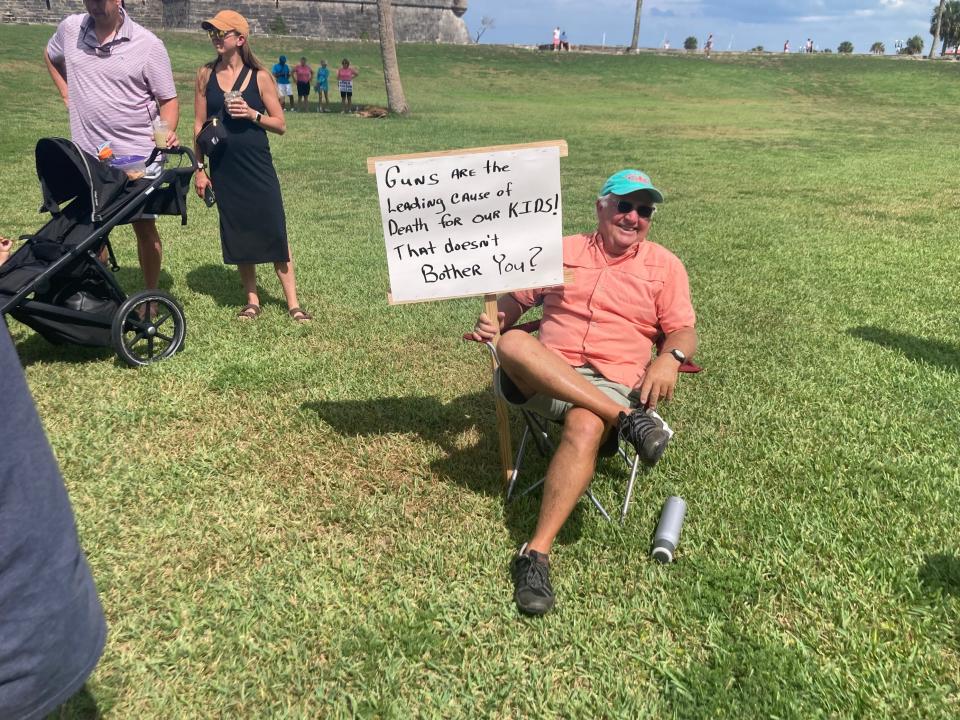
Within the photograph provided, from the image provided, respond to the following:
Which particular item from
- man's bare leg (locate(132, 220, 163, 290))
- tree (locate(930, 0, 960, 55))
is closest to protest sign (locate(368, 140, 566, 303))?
man's bare leg (locate(132, 220, 163, 290))

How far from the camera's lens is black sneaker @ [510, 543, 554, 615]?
2635 mm

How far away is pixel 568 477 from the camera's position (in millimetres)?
2811

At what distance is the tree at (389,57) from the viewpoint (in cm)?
2108

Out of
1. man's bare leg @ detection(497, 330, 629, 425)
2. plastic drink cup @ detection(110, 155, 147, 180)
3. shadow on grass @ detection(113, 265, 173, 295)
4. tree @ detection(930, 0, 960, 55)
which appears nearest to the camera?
man's bare leg @ detection(497, 330, 629, 425)

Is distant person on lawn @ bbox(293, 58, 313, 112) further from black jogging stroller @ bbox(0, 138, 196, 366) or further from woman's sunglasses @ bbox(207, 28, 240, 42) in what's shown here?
black jogging stroller @ bbox(0, 138, 196, 366)

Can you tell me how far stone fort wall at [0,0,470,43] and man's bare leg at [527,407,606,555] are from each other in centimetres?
5566

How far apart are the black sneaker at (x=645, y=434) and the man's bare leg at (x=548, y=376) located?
0.28 ft

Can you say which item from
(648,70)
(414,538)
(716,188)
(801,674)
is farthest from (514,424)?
(648,70)

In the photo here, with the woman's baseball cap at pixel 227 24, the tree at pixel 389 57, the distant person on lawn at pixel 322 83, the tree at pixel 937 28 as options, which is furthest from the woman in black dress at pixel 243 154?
the tree at pixel 937 28

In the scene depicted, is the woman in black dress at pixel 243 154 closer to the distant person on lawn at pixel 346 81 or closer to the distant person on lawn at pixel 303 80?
the distant person on lawn at pixel 346 81

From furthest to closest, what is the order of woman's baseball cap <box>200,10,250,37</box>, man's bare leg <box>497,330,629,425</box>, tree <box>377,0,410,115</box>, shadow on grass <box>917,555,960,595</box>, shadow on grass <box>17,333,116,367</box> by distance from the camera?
tree <box>377,0,410,115</box>
shadow on grass <box>17,333,116,367</box>
woman's baseball cap <box>200,10,250,37</box>
man's bare leg <box>497,330,629,425</box>
shadow on grass <box>917,555,960,595</box>

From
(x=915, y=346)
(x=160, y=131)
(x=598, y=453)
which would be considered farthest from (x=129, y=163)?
(x=915, y=346)

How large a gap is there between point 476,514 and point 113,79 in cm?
404

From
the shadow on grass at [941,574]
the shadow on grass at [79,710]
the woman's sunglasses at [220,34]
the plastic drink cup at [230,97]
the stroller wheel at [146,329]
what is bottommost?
the shadow on grass at [941,574]
